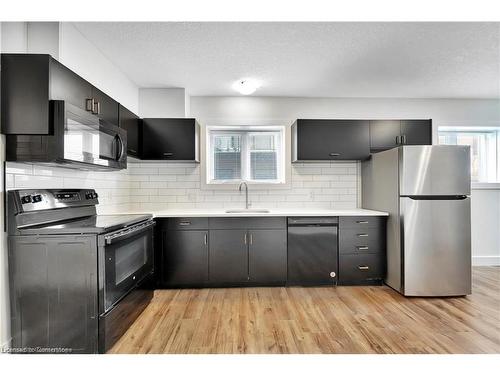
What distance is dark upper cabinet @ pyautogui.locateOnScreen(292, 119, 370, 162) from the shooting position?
12.0 ft

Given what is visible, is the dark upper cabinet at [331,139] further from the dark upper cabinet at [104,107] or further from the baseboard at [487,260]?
the baseboard at [487,260]

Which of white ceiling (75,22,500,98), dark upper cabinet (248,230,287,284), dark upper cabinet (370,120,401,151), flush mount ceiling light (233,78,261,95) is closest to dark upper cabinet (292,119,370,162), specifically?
dark upper cabinet (370,120,401,151)

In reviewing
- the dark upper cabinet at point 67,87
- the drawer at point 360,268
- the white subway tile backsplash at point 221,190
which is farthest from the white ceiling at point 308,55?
the drawer at point 360,268

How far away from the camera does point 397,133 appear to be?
3721 mm

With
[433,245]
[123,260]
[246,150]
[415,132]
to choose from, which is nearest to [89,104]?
[123,260]

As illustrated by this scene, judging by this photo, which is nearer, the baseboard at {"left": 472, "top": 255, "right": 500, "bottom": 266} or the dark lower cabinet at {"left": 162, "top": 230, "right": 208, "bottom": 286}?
the dark lower cabinet at {"left": 162, "top": 230, "right": 208, "bottom": 286}

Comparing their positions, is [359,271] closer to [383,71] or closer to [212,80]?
[383,71]

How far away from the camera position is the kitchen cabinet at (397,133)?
3697 mm

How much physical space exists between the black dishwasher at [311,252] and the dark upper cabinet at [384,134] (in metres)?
1.28

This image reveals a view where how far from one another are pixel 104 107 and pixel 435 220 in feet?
11.0

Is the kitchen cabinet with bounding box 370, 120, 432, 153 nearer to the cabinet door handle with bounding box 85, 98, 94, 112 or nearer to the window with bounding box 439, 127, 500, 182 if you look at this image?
the window with bounding box 439, 127, 500, 182

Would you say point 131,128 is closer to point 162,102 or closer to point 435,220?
point 162,102

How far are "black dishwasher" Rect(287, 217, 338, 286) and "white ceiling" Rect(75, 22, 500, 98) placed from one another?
1.66 metres

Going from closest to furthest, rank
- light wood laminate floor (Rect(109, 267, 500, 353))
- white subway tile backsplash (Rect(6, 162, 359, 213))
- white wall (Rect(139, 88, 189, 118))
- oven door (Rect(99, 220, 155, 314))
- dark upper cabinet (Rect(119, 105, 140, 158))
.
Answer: oven door (Rect(99, 220, 155, 314)) → light wood laminate floor (Rect(109, 267, 500, 353)) → dark upper cabinet (Rect(119, 105, 140, 158)) → white wall (Rect(139, 88, 189, 118)) → white subway tile backsplash (Rect(6, 162, 359, 213))
